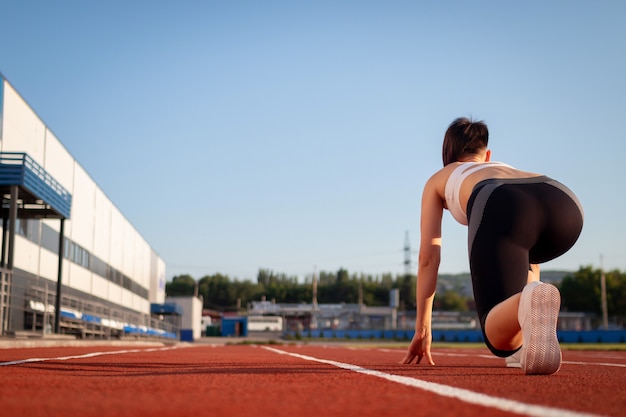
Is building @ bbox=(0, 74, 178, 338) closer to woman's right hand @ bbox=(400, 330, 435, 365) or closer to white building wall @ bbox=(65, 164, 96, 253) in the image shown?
white building wall @ bbox=(65, 164, 96, 253)

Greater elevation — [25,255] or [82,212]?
[82,212]

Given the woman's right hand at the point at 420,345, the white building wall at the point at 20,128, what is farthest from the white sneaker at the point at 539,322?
the white building wall at the point at 20,128

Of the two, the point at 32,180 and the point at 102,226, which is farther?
the point at 102,226

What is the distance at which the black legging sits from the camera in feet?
10.7

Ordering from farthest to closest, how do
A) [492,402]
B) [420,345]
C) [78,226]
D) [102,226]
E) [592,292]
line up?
[592,292]
[102,226]
[78,226]
[420,345]
[492,402]

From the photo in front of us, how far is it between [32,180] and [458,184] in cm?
1475

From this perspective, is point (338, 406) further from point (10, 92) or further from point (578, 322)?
point (578, 322)

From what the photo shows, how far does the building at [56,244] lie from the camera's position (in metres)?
16.6

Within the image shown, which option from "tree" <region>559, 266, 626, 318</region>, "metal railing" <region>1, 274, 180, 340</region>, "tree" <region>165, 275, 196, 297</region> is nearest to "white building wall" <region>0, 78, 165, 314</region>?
"metal railing" <region>1, 274, 180, 340</region>

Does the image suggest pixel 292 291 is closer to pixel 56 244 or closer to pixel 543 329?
pixel 56 244

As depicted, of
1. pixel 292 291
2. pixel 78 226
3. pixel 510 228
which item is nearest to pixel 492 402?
pixel 510 228

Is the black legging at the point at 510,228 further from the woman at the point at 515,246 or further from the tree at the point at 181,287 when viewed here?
the tree at the point at 181,287

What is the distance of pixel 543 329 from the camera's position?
2.85 m

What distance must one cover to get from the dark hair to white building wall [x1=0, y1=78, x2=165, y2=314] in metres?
18.2
